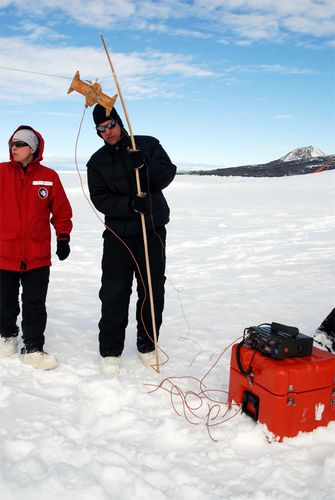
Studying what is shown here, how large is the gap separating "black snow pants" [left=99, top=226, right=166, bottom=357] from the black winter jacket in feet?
0.40

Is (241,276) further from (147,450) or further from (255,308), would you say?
(147,450)

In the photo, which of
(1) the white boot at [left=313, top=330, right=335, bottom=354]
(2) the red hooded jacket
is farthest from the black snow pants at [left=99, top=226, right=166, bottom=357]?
(1) the white boot at [left=313, top=330, right=335, bottom=354]

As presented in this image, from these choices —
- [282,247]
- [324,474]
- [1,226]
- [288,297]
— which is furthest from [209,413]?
[282,247]

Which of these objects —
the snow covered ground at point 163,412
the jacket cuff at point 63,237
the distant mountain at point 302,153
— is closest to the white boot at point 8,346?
the snow covered ground at point 163,412

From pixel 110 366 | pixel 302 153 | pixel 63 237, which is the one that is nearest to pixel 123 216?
pixel 63 237

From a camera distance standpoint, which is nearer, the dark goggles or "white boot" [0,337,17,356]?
the dark goggles

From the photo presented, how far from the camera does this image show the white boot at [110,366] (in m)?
3.54

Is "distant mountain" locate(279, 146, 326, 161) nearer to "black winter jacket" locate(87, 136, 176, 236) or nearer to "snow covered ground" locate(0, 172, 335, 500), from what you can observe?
"snow covered ground" locate(0, 172, 335, 500)

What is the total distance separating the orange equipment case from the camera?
8.57 ft

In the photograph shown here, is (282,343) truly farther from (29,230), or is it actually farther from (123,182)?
(29,230)

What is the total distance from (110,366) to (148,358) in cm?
35

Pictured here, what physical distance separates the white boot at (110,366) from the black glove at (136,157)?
1.48m

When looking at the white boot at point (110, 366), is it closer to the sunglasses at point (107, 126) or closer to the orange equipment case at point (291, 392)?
the orange equipment case at point (291, 392)

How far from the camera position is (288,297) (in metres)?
5.81
